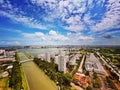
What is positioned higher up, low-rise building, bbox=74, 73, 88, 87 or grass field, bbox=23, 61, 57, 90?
low-rise building, bbox=74, 73, 88, 87

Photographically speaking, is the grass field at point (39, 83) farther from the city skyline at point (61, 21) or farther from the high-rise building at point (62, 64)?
the city skyline at point (61, 21)

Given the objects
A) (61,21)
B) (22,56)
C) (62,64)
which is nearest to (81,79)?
(62,64)

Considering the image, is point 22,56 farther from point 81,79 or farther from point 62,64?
point 81,79

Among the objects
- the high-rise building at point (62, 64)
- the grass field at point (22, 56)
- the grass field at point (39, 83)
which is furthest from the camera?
the grass field at point (22, 56)

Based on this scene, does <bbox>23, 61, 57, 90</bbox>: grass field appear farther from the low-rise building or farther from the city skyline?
the city skyline

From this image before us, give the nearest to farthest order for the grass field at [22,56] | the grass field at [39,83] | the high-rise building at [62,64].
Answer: the grass field at [39,83]
the high-rise building at [62,64]
the grass field at [22,56]

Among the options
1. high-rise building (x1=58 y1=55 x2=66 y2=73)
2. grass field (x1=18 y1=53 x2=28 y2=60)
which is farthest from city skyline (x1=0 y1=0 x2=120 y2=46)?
grass field (x1=18 y1=53 x2=28 y2=60)

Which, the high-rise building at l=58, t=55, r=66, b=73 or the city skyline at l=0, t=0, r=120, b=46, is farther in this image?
the high-rise building at l=58, t=55, r=66, b=73

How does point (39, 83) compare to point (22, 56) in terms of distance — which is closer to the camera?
point (39, 83)

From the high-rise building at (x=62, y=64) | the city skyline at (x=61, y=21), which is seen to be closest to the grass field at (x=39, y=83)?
the high-rise building at (x=62, y=64)
